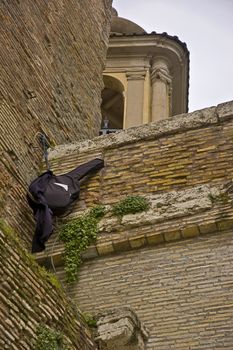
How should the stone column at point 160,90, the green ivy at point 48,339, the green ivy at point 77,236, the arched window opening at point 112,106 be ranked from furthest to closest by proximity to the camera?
1. the arched window opening at point 112,106
2. the stone column at point 160,90
3. the green ivy at point 77,236
4. the green ivy at point 48,339

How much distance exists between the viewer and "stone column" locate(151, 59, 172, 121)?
832 inches

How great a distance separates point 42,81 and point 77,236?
9.28 feet

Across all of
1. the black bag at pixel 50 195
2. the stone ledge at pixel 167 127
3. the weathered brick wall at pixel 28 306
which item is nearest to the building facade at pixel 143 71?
the stone ledge at pixel 167 127

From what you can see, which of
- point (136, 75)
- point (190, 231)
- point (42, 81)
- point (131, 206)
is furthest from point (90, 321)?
point (136, 75)

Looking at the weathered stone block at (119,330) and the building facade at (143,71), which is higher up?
the building facade at (143,71)

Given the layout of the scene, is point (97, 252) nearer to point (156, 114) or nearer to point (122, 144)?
point (122, 144)

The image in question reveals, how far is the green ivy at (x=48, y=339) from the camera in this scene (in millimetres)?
6344

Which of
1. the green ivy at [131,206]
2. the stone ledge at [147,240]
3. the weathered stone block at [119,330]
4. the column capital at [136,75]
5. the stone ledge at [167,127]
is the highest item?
the column capital at [136,75]

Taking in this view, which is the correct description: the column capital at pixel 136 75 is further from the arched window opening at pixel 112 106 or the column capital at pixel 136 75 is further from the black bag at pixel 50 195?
the black bag at pixel 50 195

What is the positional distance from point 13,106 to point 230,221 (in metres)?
3.05

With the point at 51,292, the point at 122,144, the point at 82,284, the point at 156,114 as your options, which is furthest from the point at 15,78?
the point at 156,114

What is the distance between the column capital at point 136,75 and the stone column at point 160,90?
23 cm

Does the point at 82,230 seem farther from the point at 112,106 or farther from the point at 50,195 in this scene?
the point at 112,106

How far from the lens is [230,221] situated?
27.8 feet
